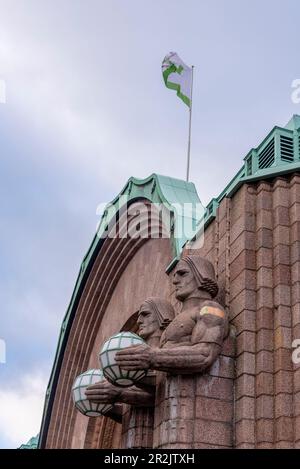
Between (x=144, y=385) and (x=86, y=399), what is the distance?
1.46m

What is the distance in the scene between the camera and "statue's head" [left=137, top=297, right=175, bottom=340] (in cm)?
1149

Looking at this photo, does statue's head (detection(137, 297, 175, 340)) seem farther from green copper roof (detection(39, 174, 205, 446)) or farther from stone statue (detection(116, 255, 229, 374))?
green copper roof (detection(39, 174, 205, 446))

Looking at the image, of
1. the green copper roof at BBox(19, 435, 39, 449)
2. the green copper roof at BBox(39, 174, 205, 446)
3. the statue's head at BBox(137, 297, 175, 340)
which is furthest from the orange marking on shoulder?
the green copper roof at BBox(19, 435, 39, 449)

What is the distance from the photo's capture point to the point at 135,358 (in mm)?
9648

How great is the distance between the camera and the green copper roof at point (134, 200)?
44.2 feet

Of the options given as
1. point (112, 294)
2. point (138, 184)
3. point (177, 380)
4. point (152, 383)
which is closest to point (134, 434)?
point (152, 383)

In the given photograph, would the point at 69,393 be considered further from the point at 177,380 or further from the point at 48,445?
the point at 177,380

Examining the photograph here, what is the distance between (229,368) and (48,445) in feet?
40.4

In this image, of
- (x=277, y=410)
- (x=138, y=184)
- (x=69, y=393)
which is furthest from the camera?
(x=69, y=393)

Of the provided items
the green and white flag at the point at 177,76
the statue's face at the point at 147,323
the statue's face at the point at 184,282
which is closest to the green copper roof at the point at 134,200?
the statue's face at the point at 147,323

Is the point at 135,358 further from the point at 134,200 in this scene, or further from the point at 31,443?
the point at 31,443

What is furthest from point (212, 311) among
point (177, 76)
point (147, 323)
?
point (177, 76)
